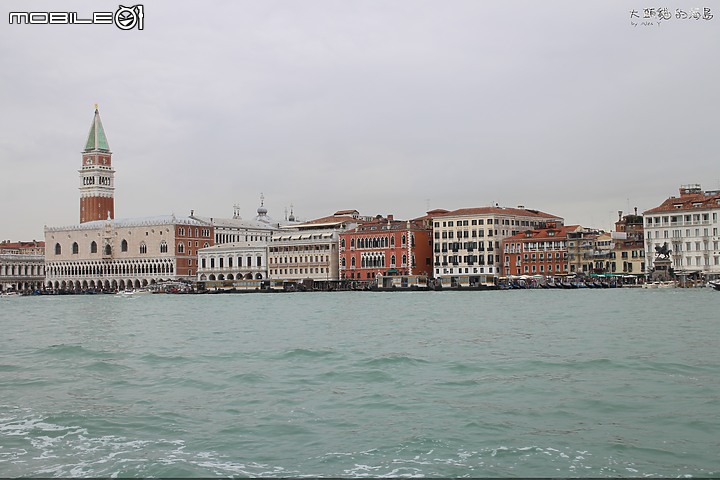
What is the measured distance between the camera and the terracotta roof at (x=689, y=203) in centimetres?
5528

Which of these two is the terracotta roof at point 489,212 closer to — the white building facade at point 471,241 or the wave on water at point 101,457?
the white building facade at point 471,241

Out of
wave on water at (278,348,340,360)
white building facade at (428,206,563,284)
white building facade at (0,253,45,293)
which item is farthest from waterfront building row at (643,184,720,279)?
white building facade at (0,253,45,293)

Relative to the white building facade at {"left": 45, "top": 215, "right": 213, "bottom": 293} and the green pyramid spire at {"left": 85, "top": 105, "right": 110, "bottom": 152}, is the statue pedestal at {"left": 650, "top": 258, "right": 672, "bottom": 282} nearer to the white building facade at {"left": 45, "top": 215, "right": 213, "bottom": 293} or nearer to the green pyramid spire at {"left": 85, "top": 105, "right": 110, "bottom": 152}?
the white building facade at {"left": 45, "top": 215, "right": 213, "bottom": 293}

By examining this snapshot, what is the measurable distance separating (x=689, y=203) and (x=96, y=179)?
60.8 metres

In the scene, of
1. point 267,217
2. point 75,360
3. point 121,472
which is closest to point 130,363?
point 75,360

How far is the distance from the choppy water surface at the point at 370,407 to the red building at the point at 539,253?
142ft

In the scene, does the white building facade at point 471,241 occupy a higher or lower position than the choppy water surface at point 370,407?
higher

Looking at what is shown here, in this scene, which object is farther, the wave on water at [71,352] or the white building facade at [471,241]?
the white building facade at [471,241]

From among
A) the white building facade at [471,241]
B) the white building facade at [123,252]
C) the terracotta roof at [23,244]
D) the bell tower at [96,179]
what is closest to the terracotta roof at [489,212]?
the white building facade at [471,241]

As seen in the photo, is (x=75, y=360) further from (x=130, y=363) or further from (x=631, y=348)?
(x=631, y=348)

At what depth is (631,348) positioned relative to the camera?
1470 cm

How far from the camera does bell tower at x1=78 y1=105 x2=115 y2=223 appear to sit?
3583 inches

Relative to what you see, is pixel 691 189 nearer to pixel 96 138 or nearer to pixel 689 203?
pixel 689 203

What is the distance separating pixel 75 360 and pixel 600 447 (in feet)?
33.1
